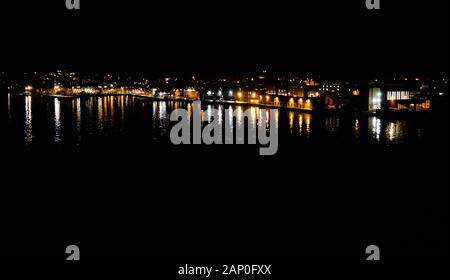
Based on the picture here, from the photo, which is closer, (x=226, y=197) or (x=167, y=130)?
(x=226, y=197)

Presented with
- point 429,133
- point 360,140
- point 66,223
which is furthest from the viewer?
point 429,133

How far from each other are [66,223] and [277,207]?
279cm

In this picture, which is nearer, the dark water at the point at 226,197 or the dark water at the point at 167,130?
the dark water at the point at 226,197

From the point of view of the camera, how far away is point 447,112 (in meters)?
21.1

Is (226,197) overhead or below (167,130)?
below

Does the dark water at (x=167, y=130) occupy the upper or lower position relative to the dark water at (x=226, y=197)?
upper

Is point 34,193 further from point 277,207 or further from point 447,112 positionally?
point 447,112

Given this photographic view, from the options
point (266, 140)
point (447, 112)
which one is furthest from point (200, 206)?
point (447, 112)

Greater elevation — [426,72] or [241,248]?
[426,72]

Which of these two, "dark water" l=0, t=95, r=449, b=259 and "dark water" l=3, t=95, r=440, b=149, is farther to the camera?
"dark water" l=3, t=95, r=440, b=149

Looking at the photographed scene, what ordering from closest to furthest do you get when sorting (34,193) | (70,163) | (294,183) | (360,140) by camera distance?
(34,193)
(294,183)
(70,163)
(360,140)

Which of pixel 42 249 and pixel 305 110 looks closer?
pixel 42 249

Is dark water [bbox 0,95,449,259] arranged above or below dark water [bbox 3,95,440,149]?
below

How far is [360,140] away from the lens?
541 inches
